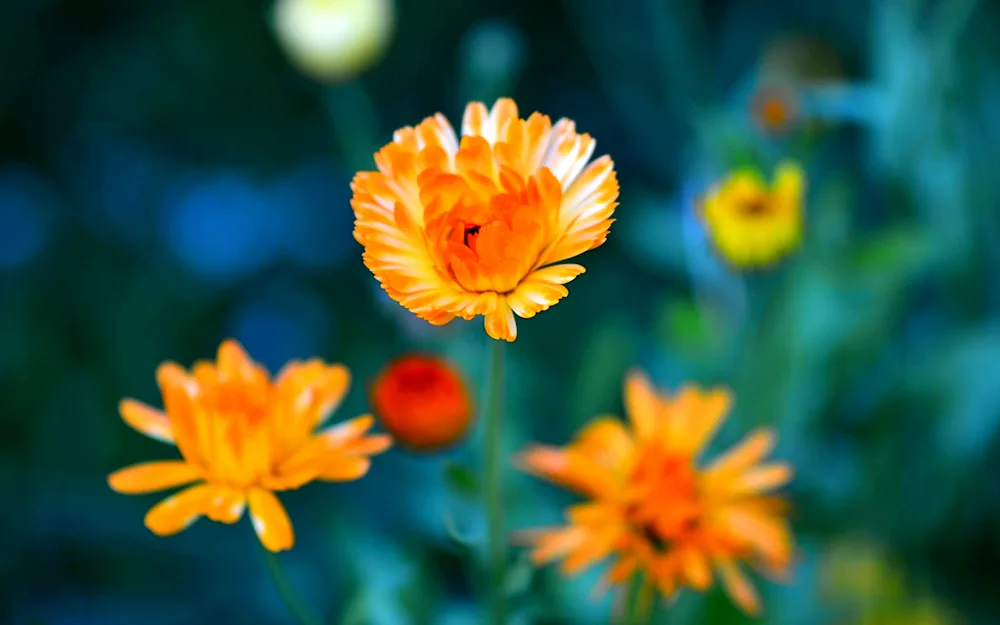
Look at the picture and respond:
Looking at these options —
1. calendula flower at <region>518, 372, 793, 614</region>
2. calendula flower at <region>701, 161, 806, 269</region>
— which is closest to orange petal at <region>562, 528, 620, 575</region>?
calendula flower at <region>518, 372, 793, 614</region>

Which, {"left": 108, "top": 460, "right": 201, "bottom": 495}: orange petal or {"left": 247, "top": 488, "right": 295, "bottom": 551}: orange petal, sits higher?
{"left": 108, "top": 460, "right": 201, "bottom": 495}: orange petal

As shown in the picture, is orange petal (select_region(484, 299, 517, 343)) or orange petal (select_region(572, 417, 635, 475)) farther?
orange petal (select_region(572, 417, 635, 475))

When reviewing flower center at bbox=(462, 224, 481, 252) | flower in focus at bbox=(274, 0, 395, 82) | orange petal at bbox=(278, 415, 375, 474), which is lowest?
orange petal at bbox=(278, 415, 375, 474)

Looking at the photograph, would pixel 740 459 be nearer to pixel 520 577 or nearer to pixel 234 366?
pixel 520 577

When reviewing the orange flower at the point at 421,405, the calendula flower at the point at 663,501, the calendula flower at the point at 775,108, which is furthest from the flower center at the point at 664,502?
the calendula flower at the point at 775,108

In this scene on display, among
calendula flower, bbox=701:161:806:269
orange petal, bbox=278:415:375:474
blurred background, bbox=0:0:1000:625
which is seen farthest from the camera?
blurred background, bbox=0:0:1000:625

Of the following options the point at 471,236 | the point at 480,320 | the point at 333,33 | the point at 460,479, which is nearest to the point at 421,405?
the point at 460,479

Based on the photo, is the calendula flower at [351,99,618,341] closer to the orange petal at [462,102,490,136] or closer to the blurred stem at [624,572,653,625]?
the orange petal at [462,102,490,136]

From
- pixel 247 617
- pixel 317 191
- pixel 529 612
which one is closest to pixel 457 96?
pixel 317 191
